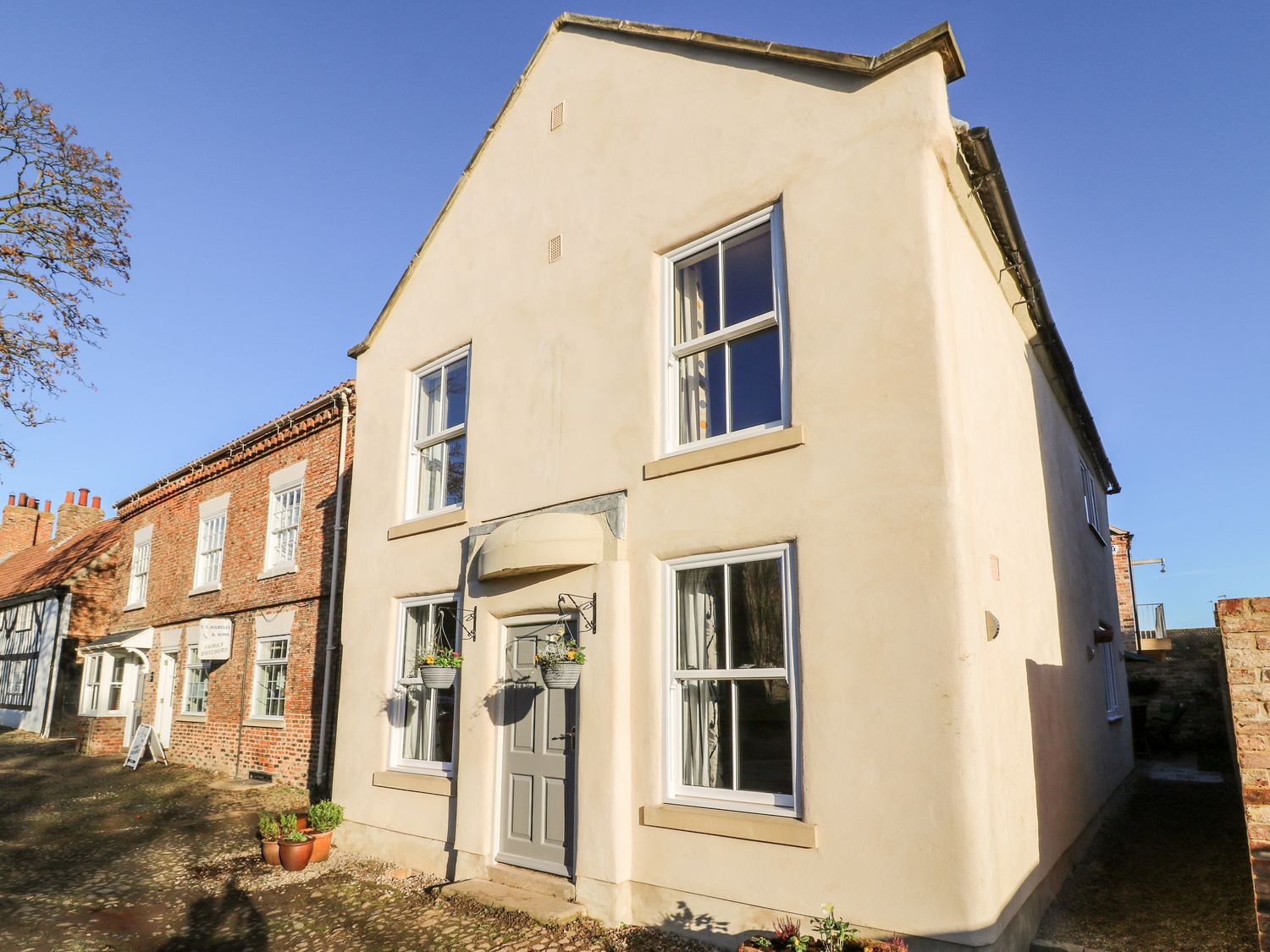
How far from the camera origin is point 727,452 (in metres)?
6.86

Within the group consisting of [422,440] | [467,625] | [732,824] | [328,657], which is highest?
[422,440]

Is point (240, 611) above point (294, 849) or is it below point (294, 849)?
above

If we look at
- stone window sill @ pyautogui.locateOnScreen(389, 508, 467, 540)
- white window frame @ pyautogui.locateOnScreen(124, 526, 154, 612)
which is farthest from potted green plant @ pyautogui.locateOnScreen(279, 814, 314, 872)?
white window frame @ pyautogui.locateOnScreen(124, 526, 154, 612)

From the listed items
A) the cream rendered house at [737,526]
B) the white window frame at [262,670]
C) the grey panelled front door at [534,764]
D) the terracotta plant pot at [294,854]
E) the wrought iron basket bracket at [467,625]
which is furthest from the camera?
the white window frame at [262,670]

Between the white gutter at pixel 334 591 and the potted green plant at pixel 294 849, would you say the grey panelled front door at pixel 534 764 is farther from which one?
the white gutter at pixel 334 591

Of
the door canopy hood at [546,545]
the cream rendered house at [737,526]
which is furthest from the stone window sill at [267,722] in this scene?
the door canopy hood at [546,545]

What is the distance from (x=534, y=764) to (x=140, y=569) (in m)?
17.6

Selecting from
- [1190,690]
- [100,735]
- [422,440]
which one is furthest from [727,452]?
[100,735]

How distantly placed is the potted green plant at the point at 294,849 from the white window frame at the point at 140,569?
13.6 m

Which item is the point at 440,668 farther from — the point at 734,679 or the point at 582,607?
the point at 734,679

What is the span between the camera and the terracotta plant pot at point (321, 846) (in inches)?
378

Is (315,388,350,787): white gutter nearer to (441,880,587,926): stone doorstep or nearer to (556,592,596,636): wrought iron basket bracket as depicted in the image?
(441,880,587,926): stone doorstep

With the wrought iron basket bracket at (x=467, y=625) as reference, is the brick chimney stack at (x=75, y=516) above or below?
above

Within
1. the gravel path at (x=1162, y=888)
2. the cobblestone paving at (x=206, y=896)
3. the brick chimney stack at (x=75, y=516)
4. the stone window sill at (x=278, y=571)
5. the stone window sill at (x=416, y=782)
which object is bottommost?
the cobblestone paving at (x=206, y=896)
